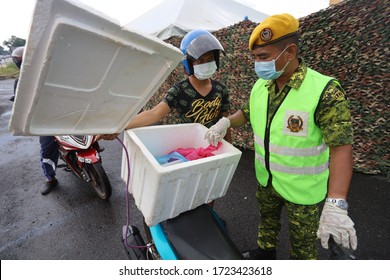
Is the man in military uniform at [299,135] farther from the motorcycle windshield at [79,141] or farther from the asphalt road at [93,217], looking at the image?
the motorcycle windshield at [79,141]

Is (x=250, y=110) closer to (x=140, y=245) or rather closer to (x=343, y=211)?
(x=343, y=211)

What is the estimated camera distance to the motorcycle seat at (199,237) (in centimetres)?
118

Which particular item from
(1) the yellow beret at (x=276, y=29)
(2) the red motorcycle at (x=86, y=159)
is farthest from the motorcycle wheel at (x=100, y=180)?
(1) the yellow beret at (x=276, y=29)

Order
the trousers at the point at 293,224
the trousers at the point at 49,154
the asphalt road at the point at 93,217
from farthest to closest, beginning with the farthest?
1. the trousers at the point at 49,154
2. the asphalt road at the point at 93,217
3. the trousers at the point at 293,224

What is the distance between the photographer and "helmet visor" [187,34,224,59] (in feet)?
5.72

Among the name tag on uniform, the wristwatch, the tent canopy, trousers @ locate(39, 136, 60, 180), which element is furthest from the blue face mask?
the tent canopy

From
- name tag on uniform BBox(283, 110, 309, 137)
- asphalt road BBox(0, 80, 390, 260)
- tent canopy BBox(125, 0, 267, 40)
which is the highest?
tent canopy BBox(125, 0, 267, 40)

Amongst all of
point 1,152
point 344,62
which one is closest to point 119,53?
point 344,62

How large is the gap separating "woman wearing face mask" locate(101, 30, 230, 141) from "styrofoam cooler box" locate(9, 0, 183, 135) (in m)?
0.54

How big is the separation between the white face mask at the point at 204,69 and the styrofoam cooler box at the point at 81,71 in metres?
0.75

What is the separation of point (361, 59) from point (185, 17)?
5.97 metres

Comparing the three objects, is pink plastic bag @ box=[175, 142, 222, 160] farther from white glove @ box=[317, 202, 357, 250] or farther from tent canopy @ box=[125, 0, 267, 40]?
tent canopy @ box=[125, 0, 267, 40]

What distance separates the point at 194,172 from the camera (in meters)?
1.12

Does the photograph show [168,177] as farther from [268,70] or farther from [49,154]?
[49,154]
